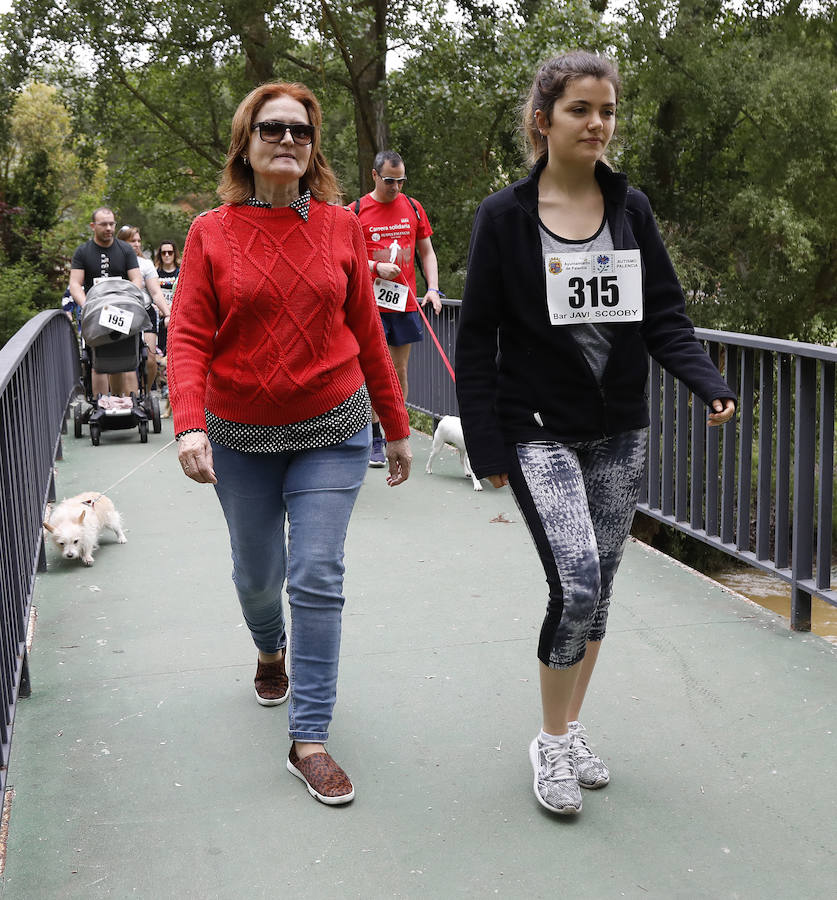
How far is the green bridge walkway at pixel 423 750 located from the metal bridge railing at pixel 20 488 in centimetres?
24

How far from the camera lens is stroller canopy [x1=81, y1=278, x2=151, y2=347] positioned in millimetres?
9773

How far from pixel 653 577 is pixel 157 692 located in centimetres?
253

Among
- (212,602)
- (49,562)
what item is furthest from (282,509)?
(49,562)

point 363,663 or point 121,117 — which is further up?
point 121,117

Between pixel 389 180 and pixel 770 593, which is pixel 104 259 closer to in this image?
pixel 389 180

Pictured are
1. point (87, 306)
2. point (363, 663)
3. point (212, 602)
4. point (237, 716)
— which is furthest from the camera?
point (87, 306)

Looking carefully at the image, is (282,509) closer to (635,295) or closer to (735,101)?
(635,295)

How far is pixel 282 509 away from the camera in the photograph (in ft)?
11.6

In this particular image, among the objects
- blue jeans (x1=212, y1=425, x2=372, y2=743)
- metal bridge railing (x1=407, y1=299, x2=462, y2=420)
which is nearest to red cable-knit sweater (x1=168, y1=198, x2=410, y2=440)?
blue jeans (x1=212, y1=425, x2=372, y2=743)

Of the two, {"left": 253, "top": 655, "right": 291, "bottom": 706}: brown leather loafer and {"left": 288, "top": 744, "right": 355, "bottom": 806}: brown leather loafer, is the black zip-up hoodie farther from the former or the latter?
{"left": 253, "top": 655, "right": 291, "bottom": 706}: brown leather loafer

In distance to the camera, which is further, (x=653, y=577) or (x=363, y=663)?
(x=653, y=577)

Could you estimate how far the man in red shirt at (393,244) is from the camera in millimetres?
7824

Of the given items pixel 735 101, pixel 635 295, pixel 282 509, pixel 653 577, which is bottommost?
pixel 653 577

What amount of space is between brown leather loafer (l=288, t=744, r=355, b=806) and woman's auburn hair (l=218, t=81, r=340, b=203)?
5.40 feet
